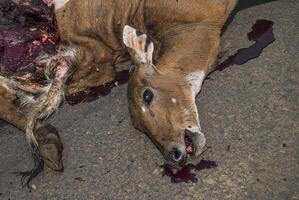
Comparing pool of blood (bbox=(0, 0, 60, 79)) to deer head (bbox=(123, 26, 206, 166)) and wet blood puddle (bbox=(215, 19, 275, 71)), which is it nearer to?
deer head (bbox=(123, 26, 206, 166))

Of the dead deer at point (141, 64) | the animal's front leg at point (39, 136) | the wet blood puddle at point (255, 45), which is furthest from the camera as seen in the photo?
the wet blood puddle at point (255, 45)

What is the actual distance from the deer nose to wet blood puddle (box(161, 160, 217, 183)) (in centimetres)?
8

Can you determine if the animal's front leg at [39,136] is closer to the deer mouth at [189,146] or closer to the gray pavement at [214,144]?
the gray pavement at [214,144]

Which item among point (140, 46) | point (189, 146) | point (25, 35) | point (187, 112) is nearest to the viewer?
point (189, 146)

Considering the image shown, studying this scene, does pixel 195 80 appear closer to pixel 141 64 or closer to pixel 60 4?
pixel 141 64

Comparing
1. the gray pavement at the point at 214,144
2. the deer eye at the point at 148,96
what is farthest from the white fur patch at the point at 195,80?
the deer eye at the point at 148,96

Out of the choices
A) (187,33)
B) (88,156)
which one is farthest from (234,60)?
(88,156)

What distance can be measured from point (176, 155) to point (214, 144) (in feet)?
1.10

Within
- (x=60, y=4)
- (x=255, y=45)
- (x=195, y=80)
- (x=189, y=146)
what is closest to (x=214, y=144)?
(x=189, y=146)

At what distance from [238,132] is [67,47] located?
174 cm

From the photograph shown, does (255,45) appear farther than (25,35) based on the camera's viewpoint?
No

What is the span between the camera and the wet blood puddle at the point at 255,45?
15.5 ft

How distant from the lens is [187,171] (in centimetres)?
392

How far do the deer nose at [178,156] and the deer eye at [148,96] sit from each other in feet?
1.39
